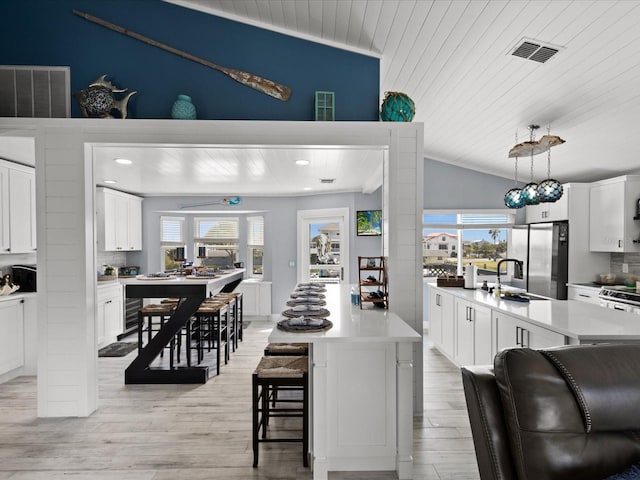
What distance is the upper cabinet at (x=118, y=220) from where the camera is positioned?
5.48 metres

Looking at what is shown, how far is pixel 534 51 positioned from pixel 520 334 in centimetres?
214

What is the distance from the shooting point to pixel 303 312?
2684mm

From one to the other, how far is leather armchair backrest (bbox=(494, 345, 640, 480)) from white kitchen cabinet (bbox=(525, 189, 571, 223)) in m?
4.58

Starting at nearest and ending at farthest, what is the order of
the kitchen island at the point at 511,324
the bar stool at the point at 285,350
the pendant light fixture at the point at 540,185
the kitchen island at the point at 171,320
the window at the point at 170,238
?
1. the kitchen island at the point at 511,324
2. the bar stool at the point at 285,350
3. the pendant light fixture at the point at 540,185
4. the kitchen island at the point at 171,320
5. the window at the point at 170,238

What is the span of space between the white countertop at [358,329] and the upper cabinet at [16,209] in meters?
3.39

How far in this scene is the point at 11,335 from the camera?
3828mm

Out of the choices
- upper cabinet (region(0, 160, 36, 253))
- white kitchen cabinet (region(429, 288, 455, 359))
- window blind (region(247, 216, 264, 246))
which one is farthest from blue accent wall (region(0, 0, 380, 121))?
window blind (region(247, 216, 264, 246))

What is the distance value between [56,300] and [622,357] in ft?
11.9

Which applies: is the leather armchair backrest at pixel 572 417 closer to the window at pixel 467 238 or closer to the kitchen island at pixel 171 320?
the kitchen island at pixel 171 320

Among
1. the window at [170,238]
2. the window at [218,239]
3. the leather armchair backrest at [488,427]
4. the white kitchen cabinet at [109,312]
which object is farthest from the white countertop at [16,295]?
the leather armchair backrest at [488,427]

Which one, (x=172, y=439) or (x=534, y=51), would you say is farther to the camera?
(x=534, y=51)

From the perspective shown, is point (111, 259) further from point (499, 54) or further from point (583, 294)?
point (583, 294)

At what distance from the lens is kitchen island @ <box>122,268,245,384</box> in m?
3.68

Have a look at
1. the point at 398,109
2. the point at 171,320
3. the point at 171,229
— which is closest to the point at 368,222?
the point at 398,109
